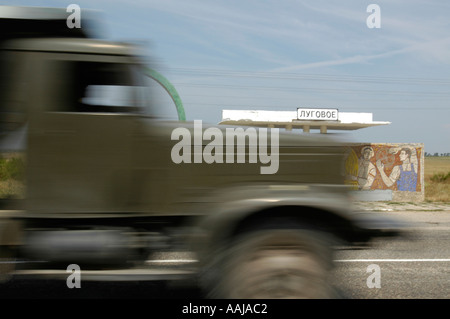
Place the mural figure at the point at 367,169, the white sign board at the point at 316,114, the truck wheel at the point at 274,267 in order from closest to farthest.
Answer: the truck wheel at the point at 274,267 < the mural figure at the point at 367,169 < the white sign board at the point at 316,114

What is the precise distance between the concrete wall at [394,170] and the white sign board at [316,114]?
32.1ft

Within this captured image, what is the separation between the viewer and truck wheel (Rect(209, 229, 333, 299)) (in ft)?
11.1

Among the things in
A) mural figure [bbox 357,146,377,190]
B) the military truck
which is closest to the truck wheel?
the military truck

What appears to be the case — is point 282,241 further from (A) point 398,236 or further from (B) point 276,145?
(A) point 398,236

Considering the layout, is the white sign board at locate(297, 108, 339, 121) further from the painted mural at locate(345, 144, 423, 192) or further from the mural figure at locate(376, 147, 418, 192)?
the mural figure at locate(376, 147, 418, 192)

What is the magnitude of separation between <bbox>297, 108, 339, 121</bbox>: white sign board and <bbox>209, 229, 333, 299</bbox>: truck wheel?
898 inches

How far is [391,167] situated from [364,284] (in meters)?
11.8

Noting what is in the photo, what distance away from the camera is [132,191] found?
3.52 metres

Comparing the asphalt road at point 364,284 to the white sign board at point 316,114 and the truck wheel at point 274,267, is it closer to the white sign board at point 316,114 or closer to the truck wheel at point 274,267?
the truck wheel at point 274,267

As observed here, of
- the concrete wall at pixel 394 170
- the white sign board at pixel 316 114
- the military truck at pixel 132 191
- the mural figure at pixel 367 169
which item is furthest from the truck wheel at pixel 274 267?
the white sign board at pixel 316 114

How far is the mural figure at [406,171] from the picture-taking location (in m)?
15.8

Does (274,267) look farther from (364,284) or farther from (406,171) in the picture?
(406,171)

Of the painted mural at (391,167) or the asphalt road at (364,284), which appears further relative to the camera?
the painted mural at (391,167)
